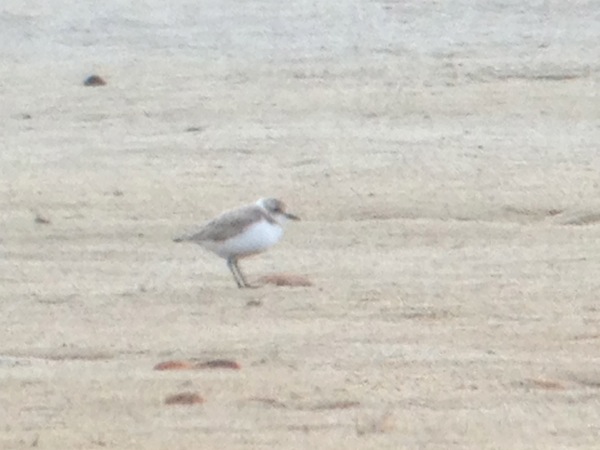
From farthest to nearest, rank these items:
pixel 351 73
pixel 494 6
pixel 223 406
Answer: pixel 494 6 → pixel 351 73 → pixel 223 406

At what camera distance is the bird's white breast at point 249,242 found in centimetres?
1050

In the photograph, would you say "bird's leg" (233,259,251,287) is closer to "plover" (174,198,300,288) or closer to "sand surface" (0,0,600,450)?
"plover" (174,198,300,288)

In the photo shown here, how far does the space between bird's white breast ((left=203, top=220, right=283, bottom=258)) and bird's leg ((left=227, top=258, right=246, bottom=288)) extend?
85mm

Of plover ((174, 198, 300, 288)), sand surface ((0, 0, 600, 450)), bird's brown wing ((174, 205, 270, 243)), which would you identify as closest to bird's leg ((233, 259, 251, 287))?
plover ((174, 198, 300, 288))

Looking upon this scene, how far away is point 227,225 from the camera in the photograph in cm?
1062

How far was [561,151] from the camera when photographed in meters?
13.6

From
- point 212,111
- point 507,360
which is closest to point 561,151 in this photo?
point 212,111

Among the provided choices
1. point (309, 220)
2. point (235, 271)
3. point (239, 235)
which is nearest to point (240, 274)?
point (235, 271)

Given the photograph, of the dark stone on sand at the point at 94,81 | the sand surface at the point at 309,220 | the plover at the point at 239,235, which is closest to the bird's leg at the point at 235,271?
the plover at the point at 239,235

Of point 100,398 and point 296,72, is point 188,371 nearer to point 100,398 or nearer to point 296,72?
point 100,398

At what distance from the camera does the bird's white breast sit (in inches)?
413

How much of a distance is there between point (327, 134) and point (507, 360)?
5.76 m

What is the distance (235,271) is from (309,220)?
1.43m

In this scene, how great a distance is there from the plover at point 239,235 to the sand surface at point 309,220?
0.21 meters
